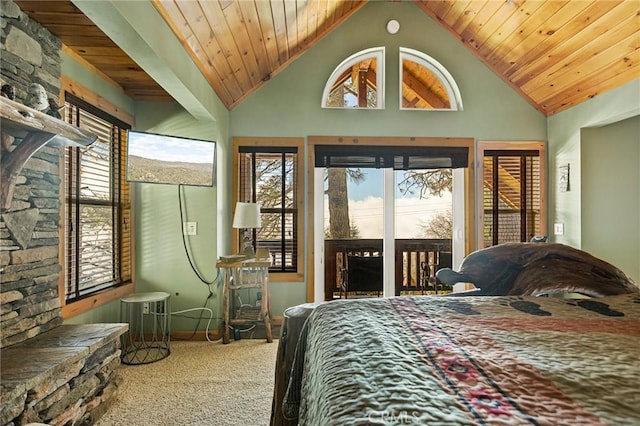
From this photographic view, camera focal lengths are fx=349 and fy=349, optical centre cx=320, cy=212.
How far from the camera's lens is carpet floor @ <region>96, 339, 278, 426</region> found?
210 centimetres

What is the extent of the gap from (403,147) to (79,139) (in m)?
2.99

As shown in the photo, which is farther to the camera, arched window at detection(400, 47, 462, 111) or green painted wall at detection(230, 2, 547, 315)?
arched window at detection(400, 47, 462, 111)

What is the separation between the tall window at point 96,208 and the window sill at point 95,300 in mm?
48

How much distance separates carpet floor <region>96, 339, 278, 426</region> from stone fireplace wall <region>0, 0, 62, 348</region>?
2.37 ft

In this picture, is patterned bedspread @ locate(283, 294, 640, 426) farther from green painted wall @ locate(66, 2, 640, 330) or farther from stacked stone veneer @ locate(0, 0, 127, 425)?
green painted wall @ locate(66, 2, 640, 330)

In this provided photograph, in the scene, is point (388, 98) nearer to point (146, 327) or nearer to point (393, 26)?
point (393, 26)

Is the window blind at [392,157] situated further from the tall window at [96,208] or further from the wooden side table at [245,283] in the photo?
the tall window at [96,208]

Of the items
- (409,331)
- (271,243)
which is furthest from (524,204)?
(409,331)

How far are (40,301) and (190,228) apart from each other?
143cm

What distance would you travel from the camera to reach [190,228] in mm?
3445

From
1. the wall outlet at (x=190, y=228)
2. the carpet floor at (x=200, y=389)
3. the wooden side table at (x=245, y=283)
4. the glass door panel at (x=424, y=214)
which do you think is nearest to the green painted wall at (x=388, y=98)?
the glass door panel at (x=424, y=214)

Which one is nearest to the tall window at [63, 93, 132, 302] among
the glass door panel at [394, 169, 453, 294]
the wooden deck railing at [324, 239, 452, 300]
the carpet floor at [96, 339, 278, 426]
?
the carpet floor at [96, 339, 278, 426]

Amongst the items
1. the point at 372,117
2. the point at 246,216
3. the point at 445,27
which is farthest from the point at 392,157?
the point at 246,216

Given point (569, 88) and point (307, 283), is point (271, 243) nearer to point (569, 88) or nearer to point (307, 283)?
point (307, 283)
